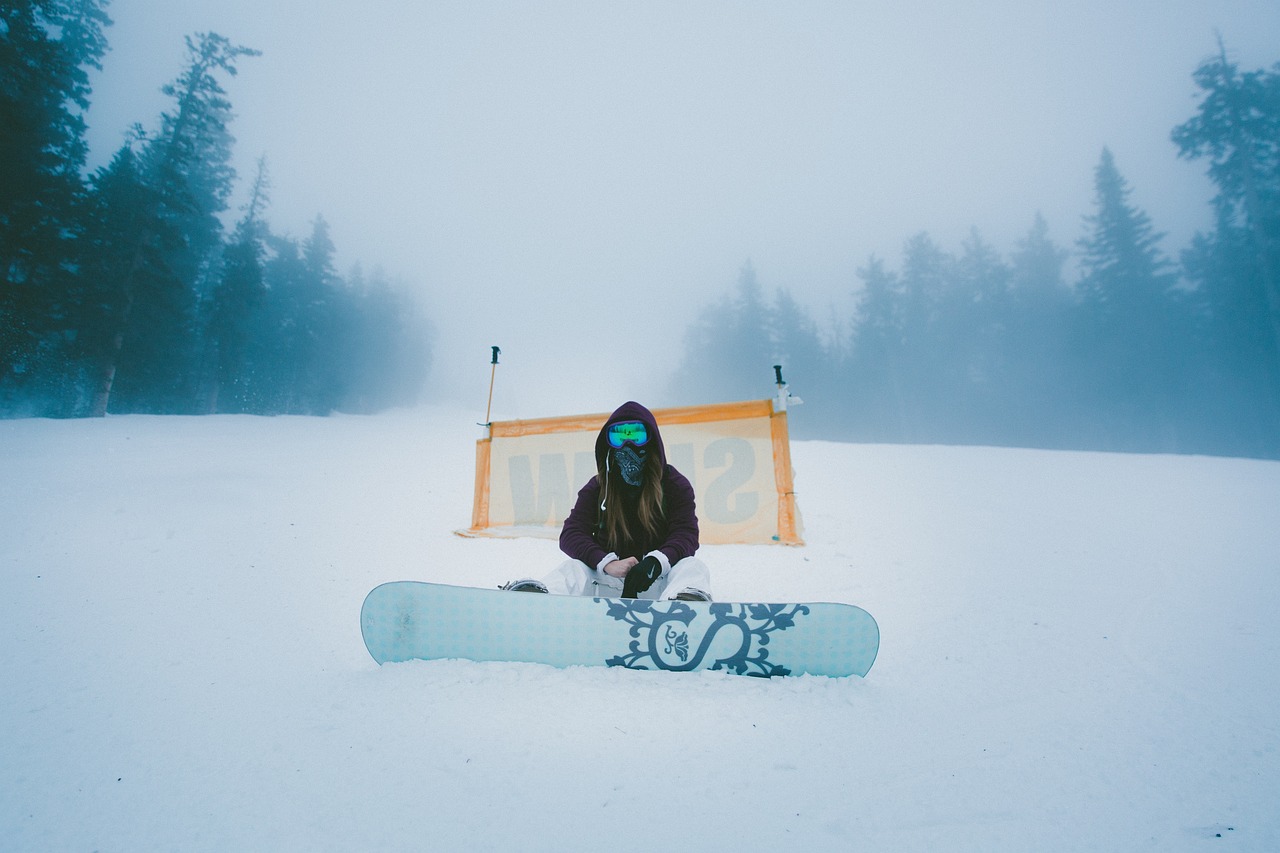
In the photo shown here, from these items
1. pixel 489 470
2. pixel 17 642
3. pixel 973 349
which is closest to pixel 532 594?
pixel 17 642

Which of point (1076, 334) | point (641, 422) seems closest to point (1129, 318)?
point (1076, 334)

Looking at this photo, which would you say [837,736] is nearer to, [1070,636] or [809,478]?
[1070,636]

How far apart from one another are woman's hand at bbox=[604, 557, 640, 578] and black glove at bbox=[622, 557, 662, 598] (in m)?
0.06

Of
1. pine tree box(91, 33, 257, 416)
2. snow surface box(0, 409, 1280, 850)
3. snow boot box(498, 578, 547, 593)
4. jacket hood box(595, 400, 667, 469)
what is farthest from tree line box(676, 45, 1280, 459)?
snow boot box(498, 578, 547, 593)

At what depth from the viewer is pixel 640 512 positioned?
324 cm

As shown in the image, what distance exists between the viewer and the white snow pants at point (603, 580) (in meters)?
2.81

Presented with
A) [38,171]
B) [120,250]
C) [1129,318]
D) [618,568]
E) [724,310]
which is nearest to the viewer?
[618,568]

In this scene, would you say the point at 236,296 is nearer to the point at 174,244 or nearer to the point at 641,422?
the point at 174,244

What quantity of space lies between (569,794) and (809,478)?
28.3 ft

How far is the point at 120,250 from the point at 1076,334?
53.5 meters

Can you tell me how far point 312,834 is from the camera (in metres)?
1.40

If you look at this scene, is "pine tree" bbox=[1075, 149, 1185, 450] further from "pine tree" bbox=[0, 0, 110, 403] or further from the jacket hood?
"pine tree" bbox=[0, 0, 110, 403]

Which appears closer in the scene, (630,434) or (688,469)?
(630,434)

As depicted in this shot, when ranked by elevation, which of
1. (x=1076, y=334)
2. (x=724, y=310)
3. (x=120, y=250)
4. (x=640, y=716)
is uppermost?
(x=724, y=310)
